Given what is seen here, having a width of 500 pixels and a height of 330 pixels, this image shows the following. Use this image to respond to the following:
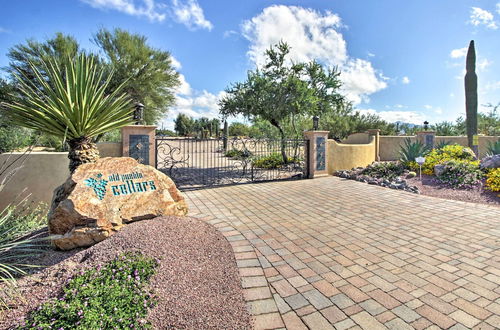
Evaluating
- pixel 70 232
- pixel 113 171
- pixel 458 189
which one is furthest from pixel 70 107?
pixel 458 189

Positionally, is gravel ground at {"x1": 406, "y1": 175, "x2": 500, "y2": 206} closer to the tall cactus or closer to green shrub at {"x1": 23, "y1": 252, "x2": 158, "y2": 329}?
the tall cactus

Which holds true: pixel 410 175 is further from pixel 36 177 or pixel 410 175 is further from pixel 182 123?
pixel 182 123

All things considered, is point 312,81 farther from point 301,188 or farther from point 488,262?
point 488,262

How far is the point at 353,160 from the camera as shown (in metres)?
10.6

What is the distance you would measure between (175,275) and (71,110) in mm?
2987

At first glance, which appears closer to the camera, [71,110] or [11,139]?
[71,110]

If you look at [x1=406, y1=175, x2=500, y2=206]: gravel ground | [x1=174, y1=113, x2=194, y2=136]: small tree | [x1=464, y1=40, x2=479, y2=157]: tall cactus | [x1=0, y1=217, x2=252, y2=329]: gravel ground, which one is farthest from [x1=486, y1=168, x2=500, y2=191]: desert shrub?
[x1=174, y1=113, x2=194, y2=136]: small tree

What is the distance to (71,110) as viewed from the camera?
3801 millimetres

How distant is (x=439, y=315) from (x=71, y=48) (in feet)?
54.9

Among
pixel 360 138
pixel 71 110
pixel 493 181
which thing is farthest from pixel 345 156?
pixel 71 110

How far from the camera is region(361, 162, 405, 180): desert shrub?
861cm

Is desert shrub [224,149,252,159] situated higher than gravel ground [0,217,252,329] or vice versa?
desert shrub [224,149,252,159]

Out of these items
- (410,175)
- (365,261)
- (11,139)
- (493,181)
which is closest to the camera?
(365,261)

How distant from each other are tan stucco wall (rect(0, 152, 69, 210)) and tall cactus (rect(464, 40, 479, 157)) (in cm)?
1473
